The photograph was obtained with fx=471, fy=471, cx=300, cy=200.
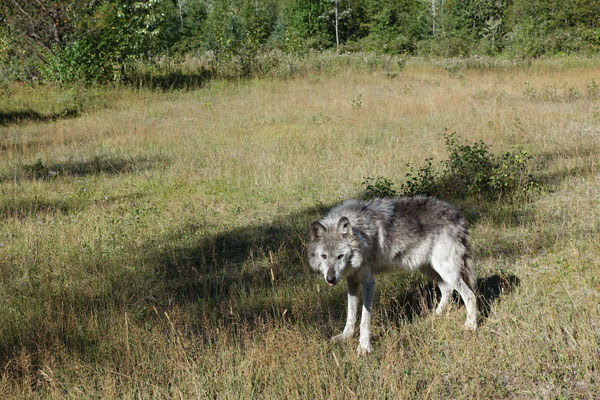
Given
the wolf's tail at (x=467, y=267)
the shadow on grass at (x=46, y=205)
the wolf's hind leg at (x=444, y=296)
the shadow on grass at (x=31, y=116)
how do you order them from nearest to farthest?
the wolf's tail at (x=467, y=267)
the wolf's hind leg at (x=444, y=296)
the shadow on grass at (x=46, y=205)
the shadow on grass at (x=31, y=116)

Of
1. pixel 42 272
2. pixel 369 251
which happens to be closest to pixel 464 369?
pixel 369 251

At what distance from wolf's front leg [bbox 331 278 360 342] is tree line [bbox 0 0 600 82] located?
59.0 ft

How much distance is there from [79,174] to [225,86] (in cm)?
1180

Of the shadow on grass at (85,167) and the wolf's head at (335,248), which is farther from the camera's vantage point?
the shadow on grass at (85,167)

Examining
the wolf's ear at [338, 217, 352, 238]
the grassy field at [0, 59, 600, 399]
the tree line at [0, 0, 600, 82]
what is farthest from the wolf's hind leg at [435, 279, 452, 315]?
the tree line at [0, 0, 600, 82]

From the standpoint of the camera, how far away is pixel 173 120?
1498 cm

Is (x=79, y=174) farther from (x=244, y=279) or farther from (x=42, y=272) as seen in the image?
A: (x=244, y=279)

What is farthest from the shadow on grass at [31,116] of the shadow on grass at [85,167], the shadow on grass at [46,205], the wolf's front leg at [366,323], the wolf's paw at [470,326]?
the wolf's paw at [470,326]

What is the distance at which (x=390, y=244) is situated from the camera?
4359mm

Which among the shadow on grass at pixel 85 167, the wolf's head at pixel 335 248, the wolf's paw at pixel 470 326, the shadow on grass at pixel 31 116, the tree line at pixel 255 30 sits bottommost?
the wolf's paw at pixel 470 326

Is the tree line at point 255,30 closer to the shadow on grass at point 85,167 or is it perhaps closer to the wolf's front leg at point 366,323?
the shadow on grass at point 85,167

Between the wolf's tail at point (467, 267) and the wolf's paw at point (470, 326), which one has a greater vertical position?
the wolf's tail at point (467, 267)

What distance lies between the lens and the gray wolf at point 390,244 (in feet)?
13.3

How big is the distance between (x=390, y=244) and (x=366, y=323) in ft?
2.48
